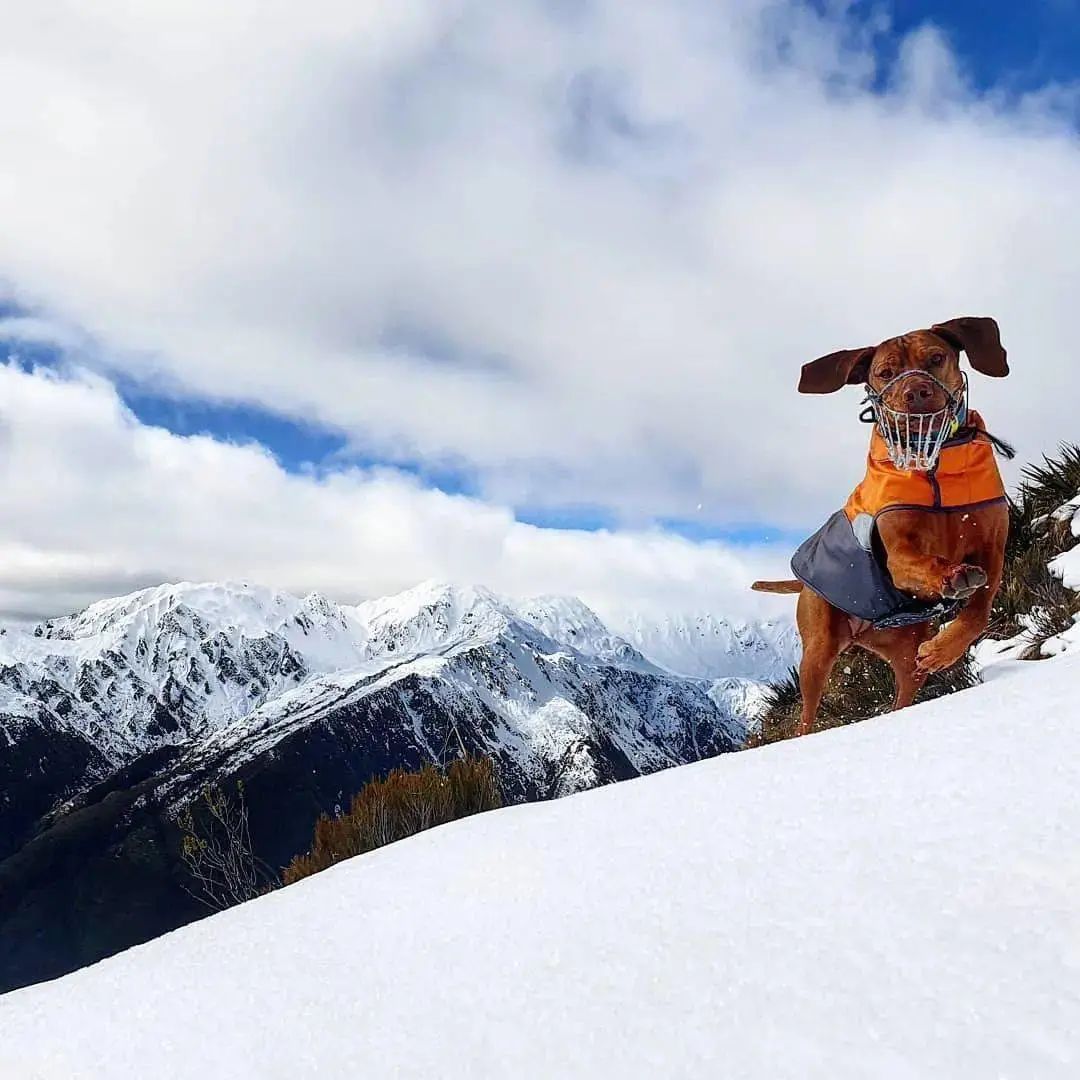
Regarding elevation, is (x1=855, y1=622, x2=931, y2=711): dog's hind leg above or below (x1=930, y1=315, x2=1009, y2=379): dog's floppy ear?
below

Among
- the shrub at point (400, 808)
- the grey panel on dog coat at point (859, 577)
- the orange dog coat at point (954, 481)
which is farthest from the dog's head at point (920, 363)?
the shrub at point (400, 808)

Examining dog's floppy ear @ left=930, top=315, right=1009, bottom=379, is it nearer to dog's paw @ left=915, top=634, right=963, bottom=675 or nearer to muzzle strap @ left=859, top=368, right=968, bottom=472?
muzzle strap @ left=859, top=368, right=968, bottom=472

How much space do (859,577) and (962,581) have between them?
54cm

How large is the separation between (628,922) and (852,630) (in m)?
2.40

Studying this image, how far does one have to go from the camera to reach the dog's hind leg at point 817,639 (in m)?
3.72

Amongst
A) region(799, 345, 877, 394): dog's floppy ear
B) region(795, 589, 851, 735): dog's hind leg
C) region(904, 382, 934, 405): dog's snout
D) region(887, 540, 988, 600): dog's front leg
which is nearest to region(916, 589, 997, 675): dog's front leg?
region(887, 540, 988, 600): dog's front leg

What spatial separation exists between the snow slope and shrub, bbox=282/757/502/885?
15.9 ft

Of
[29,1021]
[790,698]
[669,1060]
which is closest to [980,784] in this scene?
[669,1060]

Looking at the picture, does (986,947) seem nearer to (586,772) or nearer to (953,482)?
(953,482)

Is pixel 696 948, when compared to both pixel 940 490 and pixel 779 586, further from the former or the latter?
pixel 779 586

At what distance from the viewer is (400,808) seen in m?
7.31

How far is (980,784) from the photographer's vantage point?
1.87 m

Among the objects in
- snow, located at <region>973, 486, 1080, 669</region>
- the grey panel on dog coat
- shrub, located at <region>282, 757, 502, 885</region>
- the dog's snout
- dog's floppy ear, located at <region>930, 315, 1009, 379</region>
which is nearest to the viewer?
the dog's snout

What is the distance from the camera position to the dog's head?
286 centimetres
